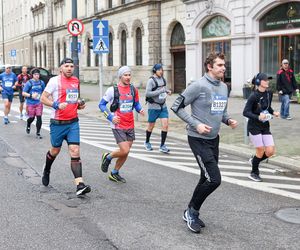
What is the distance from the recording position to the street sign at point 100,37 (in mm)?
17750

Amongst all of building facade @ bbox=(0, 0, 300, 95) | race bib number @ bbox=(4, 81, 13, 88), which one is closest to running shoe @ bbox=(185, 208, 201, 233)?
race bib number @ bbox=(4, 81, 13, 88)

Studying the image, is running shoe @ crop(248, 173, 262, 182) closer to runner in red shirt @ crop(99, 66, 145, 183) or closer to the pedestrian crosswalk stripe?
the pedestrian crosswalk stripe

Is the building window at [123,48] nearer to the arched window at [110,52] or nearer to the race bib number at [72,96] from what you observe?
the arched window at [110,52]

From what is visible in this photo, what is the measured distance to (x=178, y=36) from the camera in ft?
94.0

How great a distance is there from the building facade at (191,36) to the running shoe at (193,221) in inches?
628

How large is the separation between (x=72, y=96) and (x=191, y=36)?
19.5m

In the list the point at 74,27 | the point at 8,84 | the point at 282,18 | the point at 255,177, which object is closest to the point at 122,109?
the point at 255,177

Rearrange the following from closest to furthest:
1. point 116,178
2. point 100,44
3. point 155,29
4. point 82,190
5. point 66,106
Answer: point 82,190 < point 66,106 < point 116,178 < point 100,44 < point 155,29

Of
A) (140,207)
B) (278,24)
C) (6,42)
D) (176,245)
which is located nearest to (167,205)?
(140,207)

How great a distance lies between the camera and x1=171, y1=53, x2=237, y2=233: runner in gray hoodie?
211 inches

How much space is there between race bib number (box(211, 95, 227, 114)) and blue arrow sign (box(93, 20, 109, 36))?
506 inches

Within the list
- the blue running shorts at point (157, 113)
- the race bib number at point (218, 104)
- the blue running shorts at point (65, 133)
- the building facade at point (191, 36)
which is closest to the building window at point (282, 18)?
the building facade at point (191, 36)

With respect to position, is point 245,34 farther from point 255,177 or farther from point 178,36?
point 255,177

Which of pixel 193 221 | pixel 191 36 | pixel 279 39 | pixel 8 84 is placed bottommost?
pixel 193 221
